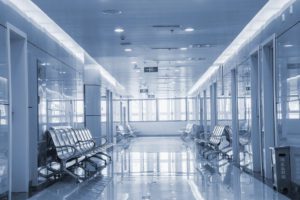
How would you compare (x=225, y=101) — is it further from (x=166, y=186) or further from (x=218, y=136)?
(x=166, y=186)

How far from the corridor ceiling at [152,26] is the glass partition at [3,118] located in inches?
36.0

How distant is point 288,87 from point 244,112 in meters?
4.18

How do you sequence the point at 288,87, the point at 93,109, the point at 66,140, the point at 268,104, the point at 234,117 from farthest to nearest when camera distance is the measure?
1. the point at 93,109
2. the point at 234,117
3. the point at 66,140
4. the point at 268,104
5. the point at 288,87

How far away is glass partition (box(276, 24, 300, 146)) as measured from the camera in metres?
6.93

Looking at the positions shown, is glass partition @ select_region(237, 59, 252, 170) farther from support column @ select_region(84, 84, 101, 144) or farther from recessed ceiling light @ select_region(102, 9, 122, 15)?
support column @ select_region(84, 84, 101, 144)

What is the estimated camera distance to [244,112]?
11477 millimetres

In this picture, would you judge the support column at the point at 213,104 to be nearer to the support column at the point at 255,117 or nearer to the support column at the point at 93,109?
the support column at the point at 93,109

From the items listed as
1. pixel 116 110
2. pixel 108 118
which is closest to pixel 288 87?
pixel 108 118

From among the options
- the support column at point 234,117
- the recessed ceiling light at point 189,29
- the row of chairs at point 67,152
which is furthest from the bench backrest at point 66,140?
the support column at point 234,117

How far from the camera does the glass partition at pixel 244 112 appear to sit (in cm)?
1077

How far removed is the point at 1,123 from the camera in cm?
657

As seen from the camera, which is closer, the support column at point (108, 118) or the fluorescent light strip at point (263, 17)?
the fluorescent light strip at point (263, 17)

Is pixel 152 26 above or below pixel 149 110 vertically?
above

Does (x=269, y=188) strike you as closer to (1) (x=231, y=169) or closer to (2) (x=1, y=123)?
(1) (x=231, y=169)
